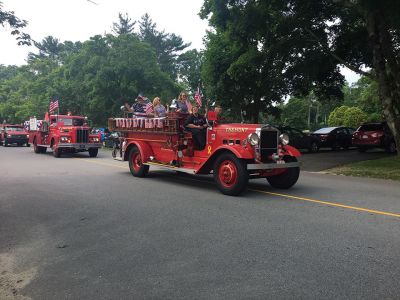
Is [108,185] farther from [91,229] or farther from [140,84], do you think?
[140,84]

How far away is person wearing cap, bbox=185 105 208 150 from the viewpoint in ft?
33.0

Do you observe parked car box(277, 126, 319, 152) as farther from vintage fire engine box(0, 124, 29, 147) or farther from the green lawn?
vintage fire engine box(0, 124, 29, 147)

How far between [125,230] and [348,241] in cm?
324

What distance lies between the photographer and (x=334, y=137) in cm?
2533

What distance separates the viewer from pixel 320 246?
5121 millimetres

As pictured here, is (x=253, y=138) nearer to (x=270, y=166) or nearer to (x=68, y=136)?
(x=270, y=166)

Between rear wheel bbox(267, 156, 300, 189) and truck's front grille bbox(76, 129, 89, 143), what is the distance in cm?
1307

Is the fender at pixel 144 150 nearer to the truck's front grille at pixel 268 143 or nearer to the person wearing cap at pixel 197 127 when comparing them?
the person wearing cap at pixel 197 127

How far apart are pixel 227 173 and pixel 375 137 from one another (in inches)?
589

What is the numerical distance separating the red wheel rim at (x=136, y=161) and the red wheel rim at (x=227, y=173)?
155 inches

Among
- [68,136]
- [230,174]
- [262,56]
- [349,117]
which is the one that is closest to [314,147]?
[262,56]

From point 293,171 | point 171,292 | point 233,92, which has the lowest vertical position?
point 171,292

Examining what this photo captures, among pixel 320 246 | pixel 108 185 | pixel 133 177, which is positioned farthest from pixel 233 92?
pixel 320 246

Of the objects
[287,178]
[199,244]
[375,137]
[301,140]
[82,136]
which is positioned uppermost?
[82,136]
